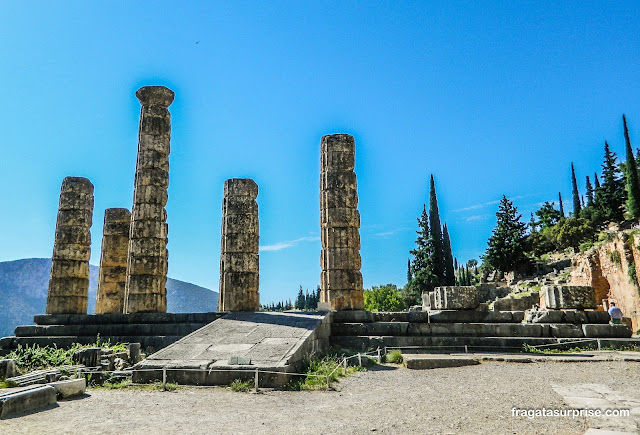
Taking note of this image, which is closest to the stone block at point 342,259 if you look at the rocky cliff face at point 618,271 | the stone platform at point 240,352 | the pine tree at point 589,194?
the stone platform at point 240,352

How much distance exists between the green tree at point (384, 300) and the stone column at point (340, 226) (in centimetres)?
3356

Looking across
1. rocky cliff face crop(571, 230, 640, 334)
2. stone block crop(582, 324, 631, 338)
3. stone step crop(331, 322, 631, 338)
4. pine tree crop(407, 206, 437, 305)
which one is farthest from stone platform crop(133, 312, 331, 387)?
pine tree crop(407, 206, 437, 305)

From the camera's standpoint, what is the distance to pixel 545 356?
9.84m

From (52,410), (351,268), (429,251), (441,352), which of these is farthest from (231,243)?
(429,251)

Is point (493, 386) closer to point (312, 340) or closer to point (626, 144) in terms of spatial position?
point (312, 340)

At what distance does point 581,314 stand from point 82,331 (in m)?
14.1

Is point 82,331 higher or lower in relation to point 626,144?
lower

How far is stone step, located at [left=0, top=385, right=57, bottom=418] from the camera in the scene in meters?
5.40

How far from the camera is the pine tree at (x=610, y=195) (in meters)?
47.2

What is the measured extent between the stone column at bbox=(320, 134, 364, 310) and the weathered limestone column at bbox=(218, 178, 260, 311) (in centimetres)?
223

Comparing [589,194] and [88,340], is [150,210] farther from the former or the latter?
[589,194]

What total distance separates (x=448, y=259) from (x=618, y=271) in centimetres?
1889

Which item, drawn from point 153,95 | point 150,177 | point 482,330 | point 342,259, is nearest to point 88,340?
point 150,177

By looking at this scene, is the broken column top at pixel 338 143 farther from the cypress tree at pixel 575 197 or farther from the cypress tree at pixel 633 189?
the cypress tree at pixel 575 197
